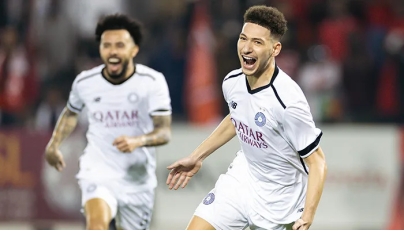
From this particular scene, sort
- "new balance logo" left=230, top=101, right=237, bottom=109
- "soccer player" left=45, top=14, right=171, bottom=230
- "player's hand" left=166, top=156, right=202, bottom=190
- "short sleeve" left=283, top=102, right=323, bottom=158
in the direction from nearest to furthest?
"short sleeve" left=283, top=102, right=323, bottom=158, "player's hand" left=166, top=156, right=202, bottom=190, "new balance logo" left=230, top=101, right=237, bottom=109, "soccer player" left=45, top=14, right=171, bottom=230

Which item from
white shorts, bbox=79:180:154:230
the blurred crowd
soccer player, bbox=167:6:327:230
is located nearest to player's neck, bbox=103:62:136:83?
white shorts, bbox=79:180:154:230

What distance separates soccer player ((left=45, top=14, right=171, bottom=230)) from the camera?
7.80m

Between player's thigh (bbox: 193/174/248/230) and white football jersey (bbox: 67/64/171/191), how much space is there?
1.46 meters

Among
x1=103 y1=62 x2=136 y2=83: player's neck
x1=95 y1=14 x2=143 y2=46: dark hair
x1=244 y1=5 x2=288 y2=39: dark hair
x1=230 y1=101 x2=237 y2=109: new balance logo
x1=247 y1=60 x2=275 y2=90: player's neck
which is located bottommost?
x1=230 y1=101 x2=237 y2=109: new balance logo

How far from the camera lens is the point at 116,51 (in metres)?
7.79

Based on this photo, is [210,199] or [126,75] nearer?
[210,199]

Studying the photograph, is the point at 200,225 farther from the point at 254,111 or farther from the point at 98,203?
the point at 98,203

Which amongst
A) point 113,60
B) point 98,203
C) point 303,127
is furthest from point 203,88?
point 303,127

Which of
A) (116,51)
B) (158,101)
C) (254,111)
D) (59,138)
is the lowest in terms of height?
(59,138)

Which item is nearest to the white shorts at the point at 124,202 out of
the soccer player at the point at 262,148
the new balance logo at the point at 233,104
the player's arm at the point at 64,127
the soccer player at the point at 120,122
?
the soccer player at the point at 120,122

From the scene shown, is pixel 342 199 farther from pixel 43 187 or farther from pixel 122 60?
pixel 122 60

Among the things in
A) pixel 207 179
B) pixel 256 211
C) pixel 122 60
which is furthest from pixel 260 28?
pixel 207 179

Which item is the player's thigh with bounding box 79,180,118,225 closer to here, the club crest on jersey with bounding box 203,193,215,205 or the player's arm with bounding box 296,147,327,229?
the club crest on jersey with bounding box 203,193,215,205

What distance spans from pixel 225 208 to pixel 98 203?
1515mm
